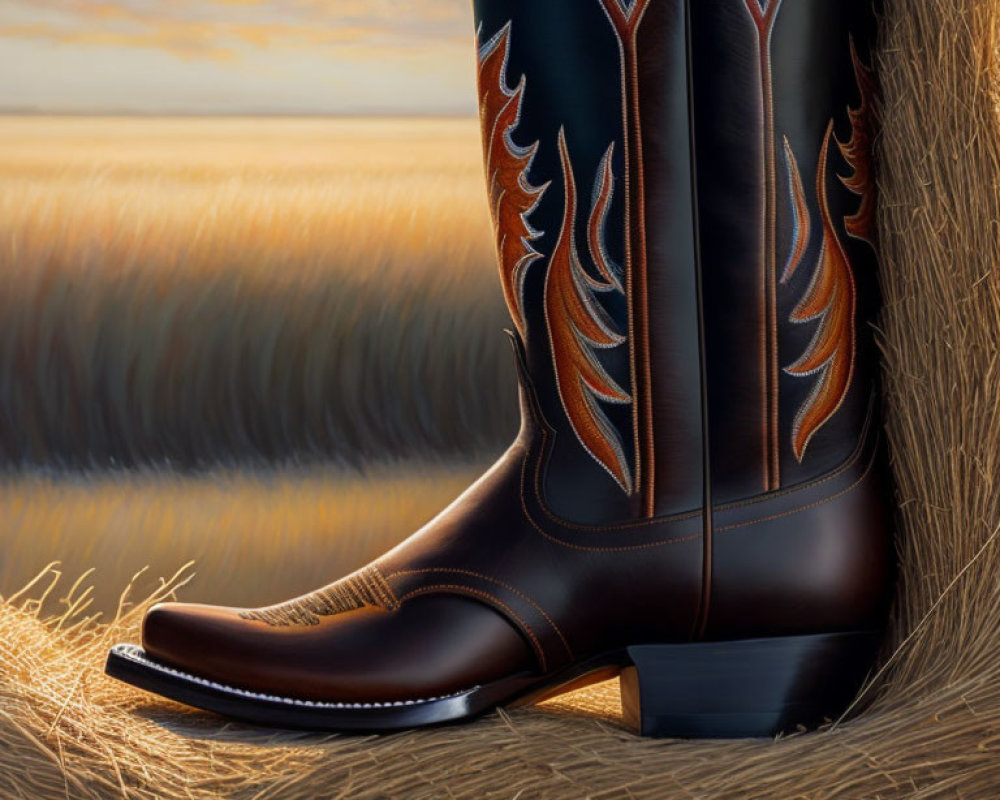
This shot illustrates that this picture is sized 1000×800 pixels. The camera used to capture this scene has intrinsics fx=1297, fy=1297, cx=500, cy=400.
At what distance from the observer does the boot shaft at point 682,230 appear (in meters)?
0.73

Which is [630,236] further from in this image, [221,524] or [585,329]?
[221,524]

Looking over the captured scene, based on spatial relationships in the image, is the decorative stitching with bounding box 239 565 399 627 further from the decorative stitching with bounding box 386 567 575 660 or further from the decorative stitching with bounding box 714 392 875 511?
the decorative stitching with bounding box 714 392 875 511

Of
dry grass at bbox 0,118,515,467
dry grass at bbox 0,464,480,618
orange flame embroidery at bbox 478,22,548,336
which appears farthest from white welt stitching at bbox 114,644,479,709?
dry grass at bbox 0,118,515,467

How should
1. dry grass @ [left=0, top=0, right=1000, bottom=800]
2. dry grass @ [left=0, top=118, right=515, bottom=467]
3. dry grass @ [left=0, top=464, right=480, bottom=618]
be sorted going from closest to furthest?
dry grass @ [left=0, top=0, right=1000, bottom=800]
dry grass @ [left=0, top=464, right=480, bottom=618]
dry grass @ [left=0, top=118, right=515, bottom=467]

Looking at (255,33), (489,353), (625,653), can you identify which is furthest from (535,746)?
(255,33)

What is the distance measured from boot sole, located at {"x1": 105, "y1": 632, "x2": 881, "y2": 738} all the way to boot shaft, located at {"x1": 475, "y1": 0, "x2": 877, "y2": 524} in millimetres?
91

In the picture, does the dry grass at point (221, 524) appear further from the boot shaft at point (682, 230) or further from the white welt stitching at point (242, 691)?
the boot shaft at point (682, 230)

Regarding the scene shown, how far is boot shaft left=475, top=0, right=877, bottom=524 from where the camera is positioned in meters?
0.73

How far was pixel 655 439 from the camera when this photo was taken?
750 millimetres

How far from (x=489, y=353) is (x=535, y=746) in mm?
1213

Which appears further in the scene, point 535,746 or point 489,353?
point 489,353

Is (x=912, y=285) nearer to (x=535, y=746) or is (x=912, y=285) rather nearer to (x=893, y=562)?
(x=893, y=562)

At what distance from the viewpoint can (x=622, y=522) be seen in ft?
2.46

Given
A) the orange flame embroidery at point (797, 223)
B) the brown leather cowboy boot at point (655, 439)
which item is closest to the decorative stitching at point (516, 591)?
the brown leather cowboy boot at point (655, 439)
